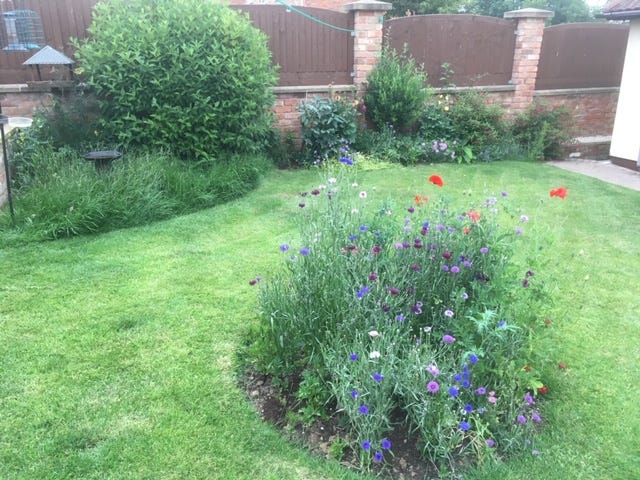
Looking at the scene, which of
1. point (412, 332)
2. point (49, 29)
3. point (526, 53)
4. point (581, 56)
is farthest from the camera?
point (581, 56)

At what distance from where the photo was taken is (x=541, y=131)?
339 inches

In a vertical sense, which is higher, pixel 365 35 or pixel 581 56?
pixel 365 35

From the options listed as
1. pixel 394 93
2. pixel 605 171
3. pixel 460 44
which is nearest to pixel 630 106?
pixel 605 171

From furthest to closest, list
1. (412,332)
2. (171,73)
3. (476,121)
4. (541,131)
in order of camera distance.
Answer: (541,131) < (476,121) < (171,73) < (412,332)

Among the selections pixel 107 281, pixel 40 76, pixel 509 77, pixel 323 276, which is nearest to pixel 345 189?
pixel 323 276

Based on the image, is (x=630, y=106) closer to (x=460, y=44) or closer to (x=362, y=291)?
(x=460, y=44)

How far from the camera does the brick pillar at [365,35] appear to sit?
317 inches

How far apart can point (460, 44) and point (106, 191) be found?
255 inches

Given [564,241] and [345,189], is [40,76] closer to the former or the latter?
[345,189]

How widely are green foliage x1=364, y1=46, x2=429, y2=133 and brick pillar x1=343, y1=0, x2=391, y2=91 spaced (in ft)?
0.51

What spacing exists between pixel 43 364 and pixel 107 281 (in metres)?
1.11

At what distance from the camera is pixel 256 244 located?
15.6 feet

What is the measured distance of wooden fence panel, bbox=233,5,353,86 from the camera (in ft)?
26.1

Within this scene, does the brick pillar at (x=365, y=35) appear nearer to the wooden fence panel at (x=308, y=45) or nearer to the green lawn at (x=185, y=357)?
the wooden fence panel at (x=308, y=45)
